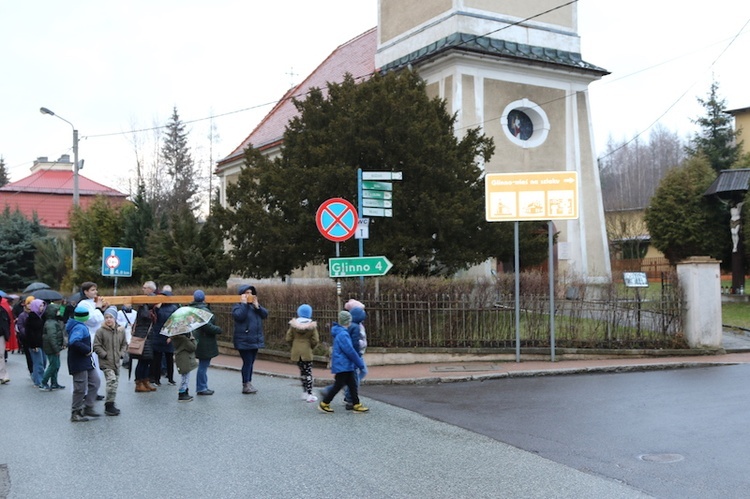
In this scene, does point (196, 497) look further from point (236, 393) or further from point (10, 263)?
point (10, 263)

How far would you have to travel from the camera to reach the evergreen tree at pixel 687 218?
3078cm

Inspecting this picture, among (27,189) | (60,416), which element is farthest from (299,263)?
(27,189)

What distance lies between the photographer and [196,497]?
20.0ft

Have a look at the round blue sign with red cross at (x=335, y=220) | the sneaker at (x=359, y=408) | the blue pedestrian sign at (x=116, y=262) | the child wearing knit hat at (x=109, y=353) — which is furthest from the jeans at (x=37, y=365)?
the blue pedestrian sign at (x=116, y=262)

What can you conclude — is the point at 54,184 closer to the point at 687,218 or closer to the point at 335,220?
the point at 687,218

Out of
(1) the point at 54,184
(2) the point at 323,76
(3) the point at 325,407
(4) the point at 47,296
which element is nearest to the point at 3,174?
(1) the point at 54,184

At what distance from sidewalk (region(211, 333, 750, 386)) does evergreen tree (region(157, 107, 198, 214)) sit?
42.5 meters

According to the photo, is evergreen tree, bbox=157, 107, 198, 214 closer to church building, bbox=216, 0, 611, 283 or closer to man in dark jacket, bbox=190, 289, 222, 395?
church building, bbox=216, 0, 611, 283

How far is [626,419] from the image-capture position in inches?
356

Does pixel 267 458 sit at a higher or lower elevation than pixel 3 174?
lower

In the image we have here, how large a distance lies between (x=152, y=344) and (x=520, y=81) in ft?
56.9

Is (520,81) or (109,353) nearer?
(109,353)

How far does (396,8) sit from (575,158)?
8.67 meters

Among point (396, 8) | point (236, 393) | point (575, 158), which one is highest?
point (396, 8)
